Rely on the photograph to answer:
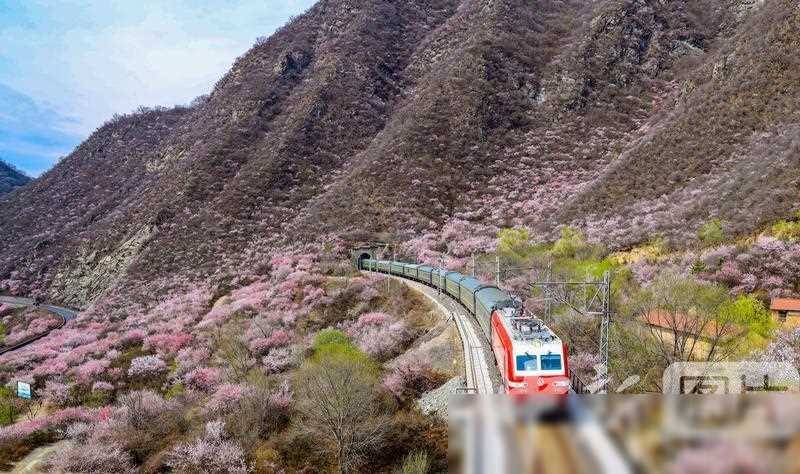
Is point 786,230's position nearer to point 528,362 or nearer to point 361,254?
point 528,362

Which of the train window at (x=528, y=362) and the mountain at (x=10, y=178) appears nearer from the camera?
the train window at (x=528, y=362)

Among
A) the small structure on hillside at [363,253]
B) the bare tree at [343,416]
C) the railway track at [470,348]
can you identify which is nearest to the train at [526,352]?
the railway track at [470,348]

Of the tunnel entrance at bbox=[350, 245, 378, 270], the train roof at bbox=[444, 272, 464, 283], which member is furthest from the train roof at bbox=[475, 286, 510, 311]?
the tunnel entrance at bbox=[350, 245, 378, 270]

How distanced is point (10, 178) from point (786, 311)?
202 m

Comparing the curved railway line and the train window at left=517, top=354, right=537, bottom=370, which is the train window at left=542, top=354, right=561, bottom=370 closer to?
the train window at left=517, top=354, right=537, bottom=370

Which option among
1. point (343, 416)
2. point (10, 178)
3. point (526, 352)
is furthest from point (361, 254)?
point (10, 178)

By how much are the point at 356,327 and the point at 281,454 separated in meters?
14.6

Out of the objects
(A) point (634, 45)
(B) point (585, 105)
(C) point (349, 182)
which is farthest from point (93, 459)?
(A) point (634, 45)

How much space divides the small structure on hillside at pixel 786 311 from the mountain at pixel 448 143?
975cm

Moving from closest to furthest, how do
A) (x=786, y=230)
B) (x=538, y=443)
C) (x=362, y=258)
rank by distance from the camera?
(x=538, y=443), (x=786, y=230), (x=362, y=258)

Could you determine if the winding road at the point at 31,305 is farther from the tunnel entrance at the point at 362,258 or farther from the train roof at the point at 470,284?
the train roof at the point at 470,284

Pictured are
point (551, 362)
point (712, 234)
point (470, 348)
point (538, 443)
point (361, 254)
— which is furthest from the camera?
point (361, 254)

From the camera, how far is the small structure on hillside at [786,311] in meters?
20.9

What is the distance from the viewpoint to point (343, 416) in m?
18.3
